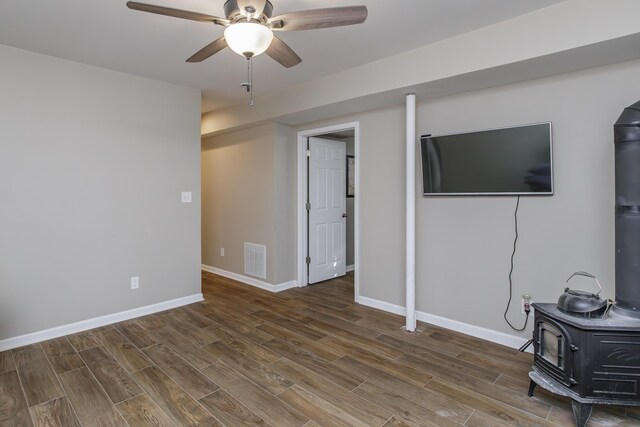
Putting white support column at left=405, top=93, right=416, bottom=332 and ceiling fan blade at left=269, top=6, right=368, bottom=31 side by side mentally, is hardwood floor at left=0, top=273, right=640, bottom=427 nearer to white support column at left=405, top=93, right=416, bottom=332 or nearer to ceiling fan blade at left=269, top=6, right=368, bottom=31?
white support column at left=405, top=93, right=416, bottom=332

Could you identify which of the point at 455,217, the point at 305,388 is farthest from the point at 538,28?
the point at 305,388

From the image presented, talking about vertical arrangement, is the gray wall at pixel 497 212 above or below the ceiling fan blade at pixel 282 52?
below

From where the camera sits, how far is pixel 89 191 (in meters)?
3.22

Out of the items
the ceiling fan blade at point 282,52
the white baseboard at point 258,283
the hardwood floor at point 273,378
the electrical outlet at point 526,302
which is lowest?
the hardwood floor at point 273,378

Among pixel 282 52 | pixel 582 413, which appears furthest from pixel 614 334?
pixel 282 52

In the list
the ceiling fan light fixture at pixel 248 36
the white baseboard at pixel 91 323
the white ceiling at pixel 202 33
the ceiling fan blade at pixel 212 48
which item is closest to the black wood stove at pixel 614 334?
the white ceiling at pixel 202 33

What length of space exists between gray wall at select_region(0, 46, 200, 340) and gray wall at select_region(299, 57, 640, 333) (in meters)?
2.08

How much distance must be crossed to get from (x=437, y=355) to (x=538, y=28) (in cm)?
246

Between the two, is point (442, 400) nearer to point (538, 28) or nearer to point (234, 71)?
point (538, 28)

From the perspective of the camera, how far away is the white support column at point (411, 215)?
124 inches

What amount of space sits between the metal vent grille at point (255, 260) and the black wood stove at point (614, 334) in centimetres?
327

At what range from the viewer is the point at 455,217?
10.3 feet

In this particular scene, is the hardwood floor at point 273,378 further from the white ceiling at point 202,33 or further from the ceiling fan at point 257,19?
the white ceiling at point 202,33

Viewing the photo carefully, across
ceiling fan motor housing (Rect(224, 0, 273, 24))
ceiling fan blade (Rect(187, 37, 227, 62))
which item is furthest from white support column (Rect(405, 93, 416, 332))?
ceiling fan blade (Rect(187, 37, 227, 62))
